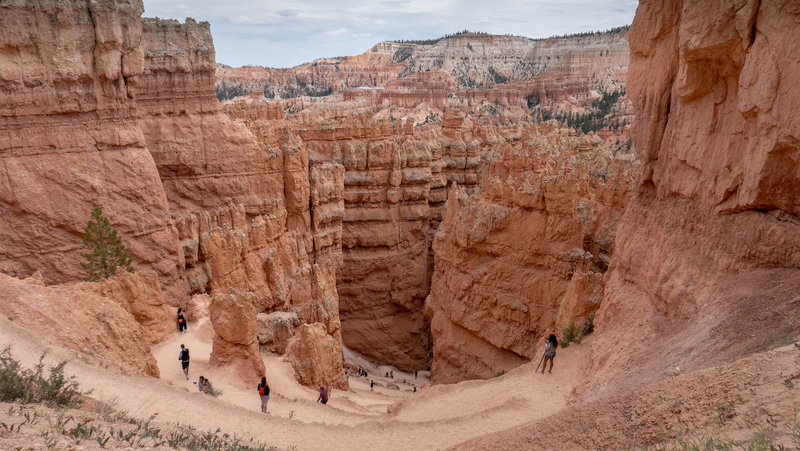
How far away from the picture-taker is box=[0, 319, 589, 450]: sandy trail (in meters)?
9.26

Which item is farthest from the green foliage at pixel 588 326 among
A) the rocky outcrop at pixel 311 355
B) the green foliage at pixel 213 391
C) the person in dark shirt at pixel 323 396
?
the green foliage at pixel 213 391

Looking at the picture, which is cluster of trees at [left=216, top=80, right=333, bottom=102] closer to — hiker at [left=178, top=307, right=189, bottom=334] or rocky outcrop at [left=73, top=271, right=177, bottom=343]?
hiker at [left=178, top=307, right=189, bottom=334]

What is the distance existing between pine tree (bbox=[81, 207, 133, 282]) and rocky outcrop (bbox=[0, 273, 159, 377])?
242cm

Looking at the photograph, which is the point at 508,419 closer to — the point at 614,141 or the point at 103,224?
the point at 103,224

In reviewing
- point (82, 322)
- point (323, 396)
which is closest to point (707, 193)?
point (323, 396)

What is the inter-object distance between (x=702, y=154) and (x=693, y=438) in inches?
249

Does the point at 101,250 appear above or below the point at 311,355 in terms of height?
above

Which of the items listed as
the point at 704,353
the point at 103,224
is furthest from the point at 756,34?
the point at 103,224

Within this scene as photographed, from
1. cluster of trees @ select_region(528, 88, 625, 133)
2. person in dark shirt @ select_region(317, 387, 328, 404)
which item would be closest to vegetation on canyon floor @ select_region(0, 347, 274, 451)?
person in dark shirt @ select_region(317, 387, 328, 404)

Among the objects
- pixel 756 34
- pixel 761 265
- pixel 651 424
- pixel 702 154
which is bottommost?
pixel 651 424

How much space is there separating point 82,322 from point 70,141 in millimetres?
7654

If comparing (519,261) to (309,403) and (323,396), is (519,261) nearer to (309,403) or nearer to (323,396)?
(323,396)

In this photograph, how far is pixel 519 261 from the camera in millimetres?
18812

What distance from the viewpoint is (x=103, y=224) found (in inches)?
619
